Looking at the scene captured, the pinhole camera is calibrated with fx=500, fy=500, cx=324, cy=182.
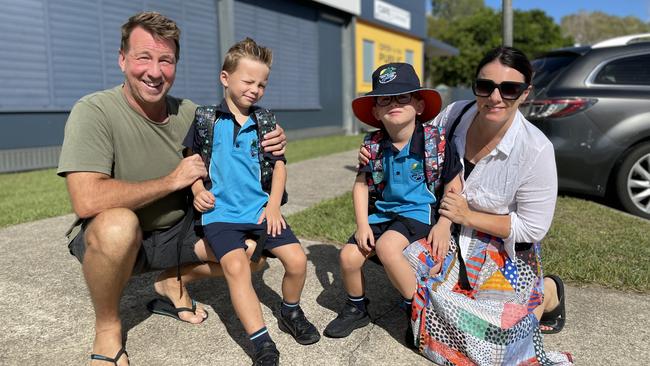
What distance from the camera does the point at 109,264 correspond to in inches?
88.4

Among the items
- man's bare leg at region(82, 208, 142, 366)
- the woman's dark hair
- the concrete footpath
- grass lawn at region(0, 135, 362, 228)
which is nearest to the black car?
the concrete footpath

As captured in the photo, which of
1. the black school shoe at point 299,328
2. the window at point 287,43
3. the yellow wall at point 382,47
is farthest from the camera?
the yellow wall at point 382,47

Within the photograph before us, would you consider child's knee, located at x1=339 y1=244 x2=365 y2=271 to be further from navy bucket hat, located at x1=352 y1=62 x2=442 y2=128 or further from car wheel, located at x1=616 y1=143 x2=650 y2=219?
car wheel, located at x1=616 y1=143 x2=650 y2=219

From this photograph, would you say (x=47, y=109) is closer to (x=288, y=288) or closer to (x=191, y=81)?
(x=191, y=81)

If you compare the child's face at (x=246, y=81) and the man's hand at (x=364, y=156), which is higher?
the child's face at (x=246, y=81)

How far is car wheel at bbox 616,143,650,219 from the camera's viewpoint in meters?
4.92

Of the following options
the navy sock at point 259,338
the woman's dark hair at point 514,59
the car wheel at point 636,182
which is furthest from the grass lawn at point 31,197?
the car wheel at point 636,182

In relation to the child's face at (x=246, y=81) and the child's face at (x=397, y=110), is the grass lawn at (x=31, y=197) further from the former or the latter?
the child's face at (x=397, y=110)

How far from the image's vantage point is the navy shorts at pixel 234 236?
97.9 inches

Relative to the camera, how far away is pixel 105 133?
2445 millimetres

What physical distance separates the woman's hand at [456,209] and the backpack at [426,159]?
0.15 metres

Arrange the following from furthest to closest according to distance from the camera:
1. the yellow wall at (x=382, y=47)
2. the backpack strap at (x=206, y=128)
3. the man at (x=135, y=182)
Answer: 1. the yellow wall at (x=382, y=47)
2. the backpack strap at (x=206, y=128)
3. the man at (x=135, y=182)

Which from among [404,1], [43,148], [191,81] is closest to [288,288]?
[43,148]

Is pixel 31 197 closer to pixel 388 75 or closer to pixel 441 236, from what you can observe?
pixel 388 75
